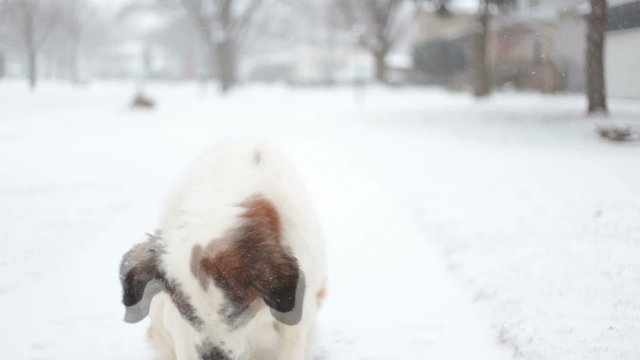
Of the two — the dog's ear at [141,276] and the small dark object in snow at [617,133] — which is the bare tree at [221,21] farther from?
the dog's ear at [141,276]

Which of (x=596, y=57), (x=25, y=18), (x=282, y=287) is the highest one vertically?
(x=25, y=18)

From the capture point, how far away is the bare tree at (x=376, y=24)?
148ft

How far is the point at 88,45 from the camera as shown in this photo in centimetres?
6919

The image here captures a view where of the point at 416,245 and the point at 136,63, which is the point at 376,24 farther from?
the point at 136,63

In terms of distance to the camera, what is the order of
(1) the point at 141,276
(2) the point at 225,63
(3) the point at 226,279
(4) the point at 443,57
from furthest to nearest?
(4) the point at 443,57
(2) the point at 225,63
(1) the point at 141,276
(3) the point at 226,279

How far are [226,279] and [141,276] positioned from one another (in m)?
0.52

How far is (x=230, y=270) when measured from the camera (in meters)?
2.45

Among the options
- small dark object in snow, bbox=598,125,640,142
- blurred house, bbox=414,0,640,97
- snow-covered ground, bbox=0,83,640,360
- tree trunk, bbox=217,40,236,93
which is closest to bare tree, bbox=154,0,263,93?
tree trunk, bbox=217,40,236,93

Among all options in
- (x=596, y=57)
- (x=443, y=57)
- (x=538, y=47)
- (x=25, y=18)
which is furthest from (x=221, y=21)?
(x=596, y=57)

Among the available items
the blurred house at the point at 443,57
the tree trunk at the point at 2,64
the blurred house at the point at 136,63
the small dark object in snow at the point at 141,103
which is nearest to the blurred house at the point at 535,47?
the blurred house at the point at 443,57

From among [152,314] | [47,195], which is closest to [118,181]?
[47,195]

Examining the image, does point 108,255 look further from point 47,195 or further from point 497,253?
point 497,253

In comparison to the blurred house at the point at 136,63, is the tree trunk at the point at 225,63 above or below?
below

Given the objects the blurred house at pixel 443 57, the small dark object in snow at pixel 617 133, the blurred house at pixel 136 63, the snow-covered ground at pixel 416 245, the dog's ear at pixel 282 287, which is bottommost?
the snow-covered ground at pixel 416 245
